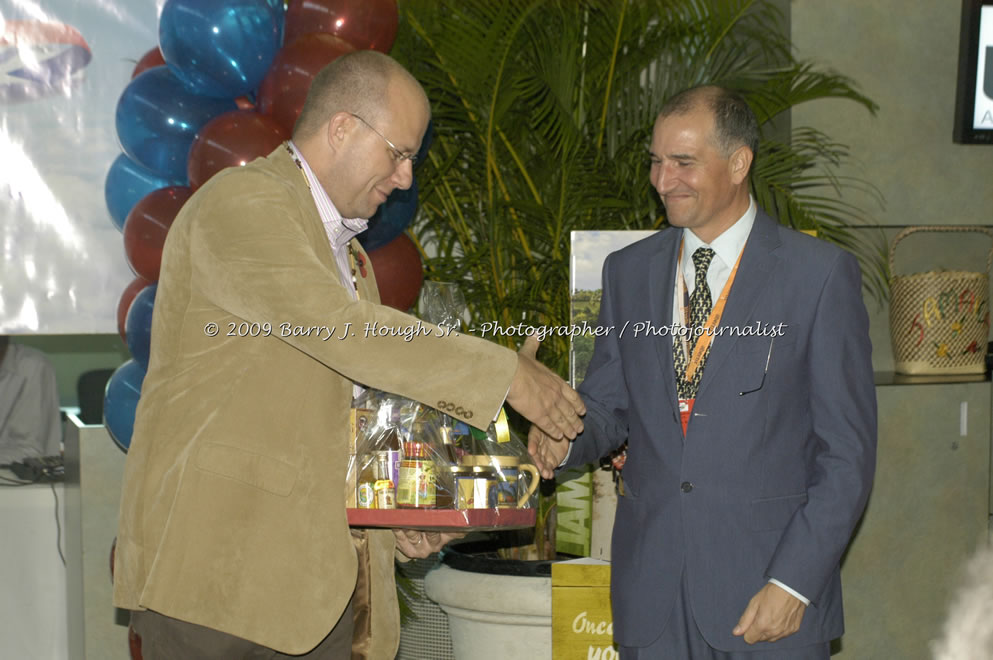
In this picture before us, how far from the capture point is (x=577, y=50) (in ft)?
13.0

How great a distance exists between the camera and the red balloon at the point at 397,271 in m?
3.59

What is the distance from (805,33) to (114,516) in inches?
133

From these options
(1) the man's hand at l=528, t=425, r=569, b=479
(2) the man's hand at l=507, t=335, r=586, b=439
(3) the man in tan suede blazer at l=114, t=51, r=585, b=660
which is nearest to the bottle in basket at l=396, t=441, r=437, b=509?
(3) the man in tan suede blazer at l=114, t=51, r=585, b=660

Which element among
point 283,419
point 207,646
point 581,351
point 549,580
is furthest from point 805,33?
point 207,646

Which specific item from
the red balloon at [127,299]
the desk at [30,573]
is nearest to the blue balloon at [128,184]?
the red balloon at [127,299]

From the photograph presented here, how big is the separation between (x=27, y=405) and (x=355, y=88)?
311 cm

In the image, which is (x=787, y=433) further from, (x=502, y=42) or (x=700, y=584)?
(x=502, y=42)

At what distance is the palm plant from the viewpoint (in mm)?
3842

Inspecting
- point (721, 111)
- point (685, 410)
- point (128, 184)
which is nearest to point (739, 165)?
point (721, 111)

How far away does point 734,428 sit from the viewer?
2201 mm

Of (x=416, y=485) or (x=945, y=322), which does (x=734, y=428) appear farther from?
(x=945, y=322)

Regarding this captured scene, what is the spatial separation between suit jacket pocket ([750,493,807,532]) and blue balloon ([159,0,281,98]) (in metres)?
2.21

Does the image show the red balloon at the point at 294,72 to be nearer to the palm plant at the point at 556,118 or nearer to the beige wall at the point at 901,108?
the palm plant at the point at 556,118

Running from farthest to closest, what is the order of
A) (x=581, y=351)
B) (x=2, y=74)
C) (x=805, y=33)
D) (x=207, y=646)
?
1. (x=805, y=33)
2. (x=2, y=74)
3. (x=581, y=351)
4. (x=207, y=646)
